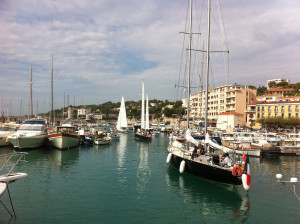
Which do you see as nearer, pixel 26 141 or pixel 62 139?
pixel 26 141

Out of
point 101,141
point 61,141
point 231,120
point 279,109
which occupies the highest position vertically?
point 279,109

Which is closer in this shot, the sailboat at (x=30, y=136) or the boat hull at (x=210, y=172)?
the boat hull at (x=210, y=172)

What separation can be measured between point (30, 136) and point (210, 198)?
31.3 meters

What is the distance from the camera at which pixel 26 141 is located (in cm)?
3806

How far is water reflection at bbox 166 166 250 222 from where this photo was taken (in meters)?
15.3

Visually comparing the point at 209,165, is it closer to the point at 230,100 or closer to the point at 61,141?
the point at 61,141

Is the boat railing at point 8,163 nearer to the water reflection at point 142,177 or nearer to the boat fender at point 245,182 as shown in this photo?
the water reflection at point 142,177

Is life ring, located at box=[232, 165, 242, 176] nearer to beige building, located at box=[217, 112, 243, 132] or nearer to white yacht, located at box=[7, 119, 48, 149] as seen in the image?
white yacht, located at box=[7, 119, 48, 149]

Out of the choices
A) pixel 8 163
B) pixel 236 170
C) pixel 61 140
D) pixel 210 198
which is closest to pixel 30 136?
pixel 61 140

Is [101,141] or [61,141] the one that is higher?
[61,141]

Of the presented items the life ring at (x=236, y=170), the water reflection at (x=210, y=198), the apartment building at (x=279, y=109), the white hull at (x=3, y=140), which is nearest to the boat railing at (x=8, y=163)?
the water reflection at (x=210, y=198)

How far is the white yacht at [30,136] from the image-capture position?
3723 centimetres

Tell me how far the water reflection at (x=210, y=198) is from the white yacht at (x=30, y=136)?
25506 millimetres

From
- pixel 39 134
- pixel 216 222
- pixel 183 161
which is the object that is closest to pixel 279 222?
pixel 216 222
